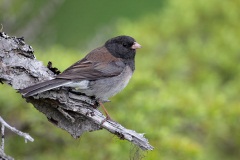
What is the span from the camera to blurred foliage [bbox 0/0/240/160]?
5.91 meters

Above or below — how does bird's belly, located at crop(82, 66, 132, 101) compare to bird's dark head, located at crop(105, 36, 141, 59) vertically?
below

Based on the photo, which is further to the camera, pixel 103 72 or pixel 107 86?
pixel 103 72

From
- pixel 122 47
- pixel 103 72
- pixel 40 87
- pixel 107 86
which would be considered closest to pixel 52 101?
pixel 40 87

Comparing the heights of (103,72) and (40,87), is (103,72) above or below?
above

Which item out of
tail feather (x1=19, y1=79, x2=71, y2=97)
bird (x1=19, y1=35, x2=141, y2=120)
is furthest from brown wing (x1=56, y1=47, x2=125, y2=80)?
tail feather (x1=19, y1=79, x2=71, y2=97)

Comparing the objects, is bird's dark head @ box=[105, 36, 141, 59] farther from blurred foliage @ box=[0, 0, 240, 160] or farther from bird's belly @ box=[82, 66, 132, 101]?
blurred foliage @ box=[0, 0, 240, 160]

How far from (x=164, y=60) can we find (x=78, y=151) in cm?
276

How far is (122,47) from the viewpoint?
517cm

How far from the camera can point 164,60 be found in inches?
321

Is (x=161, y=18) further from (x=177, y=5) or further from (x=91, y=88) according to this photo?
(x=91, y=88)

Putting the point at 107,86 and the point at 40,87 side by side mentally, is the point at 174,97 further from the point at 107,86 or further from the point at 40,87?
the point at 40,87

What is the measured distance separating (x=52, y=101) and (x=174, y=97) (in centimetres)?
335

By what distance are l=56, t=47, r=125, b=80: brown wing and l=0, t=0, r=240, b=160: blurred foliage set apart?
506 millimetres

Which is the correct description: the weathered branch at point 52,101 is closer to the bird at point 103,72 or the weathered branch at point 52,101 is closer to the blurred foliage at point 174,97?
the bird at point 103,72
